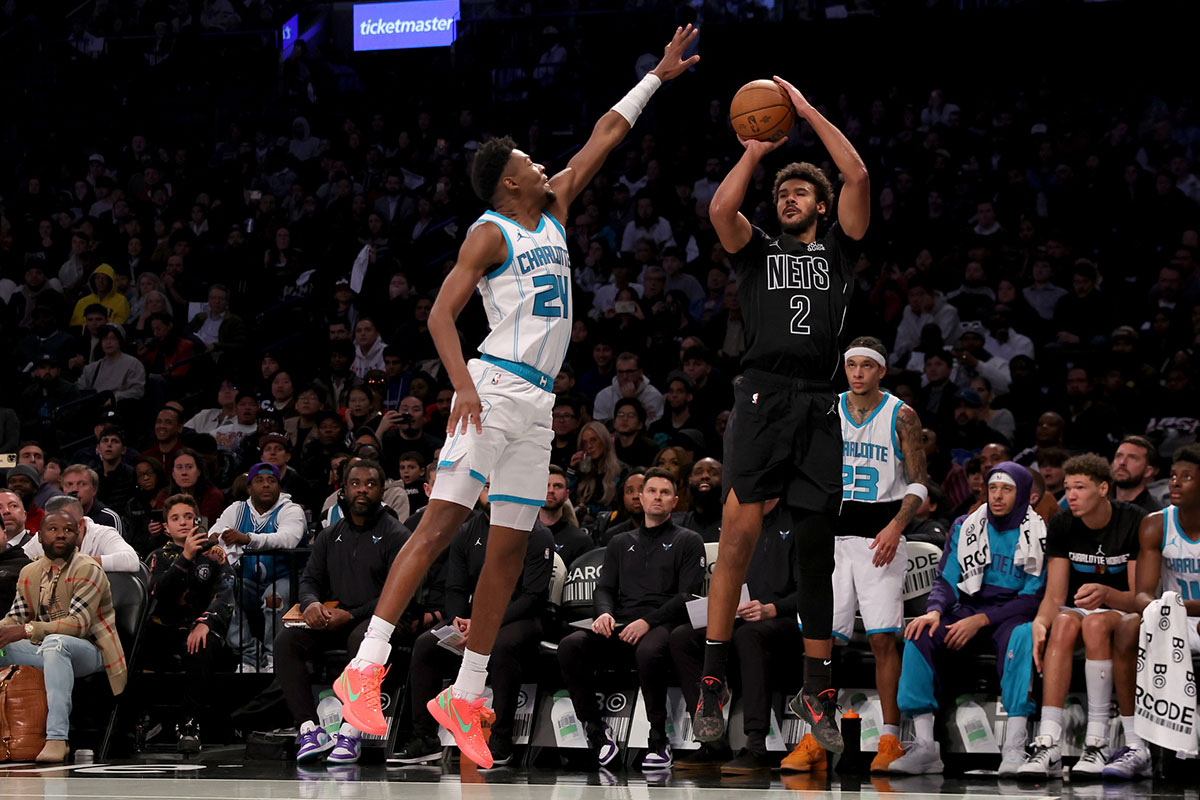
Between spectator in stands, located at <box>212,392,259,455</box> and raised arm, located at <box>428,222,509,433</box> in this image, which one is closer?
raised arm, located at <box>428,222,509,433</box>

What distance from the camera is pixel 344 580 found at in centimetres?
912

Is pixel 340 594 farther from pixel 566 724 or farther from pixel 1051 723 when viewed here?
pixel 1051 723

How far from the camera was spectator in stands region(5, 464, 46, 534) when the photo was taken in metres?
10.6

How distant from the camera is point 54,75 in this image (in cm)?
1978

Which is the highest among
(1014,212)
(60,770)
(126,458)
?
(1014,212)

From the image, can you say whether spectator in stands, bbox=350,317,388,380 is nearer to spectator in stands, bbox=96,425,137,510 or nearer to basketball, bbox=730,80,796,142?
spectator in stands, bbox=96,425,137,510

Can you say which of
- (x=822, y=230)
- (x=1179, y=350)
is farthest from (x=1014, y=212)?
(x=822, y=230)

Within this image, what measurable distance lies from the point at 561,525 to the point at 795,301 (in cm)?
372

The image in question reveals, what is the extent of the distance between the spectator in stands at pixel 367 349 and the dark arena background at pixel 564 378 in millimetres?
60

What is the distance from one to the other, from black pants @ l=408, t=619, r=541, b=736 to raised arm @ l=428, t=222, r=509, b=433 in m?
3.42

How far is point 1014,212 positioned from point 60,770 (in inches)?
413

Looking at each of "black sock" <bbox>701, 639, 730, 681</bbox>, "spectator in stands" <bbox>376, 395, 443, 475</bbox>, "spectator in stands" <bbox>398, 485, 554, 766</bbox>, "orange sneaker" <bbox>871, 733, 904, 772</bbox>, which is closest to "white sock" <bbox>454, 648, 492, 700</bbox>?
"black sock" <bbox>701, 639, 730, 681</bbox>

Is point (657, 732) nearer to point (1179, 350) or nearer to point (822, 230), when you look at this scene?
point (822, 230)

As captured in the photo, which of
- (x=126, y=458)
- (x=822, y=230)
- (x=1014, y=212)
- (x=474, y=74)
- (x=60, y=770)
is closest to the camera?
(x=822, y=230)
